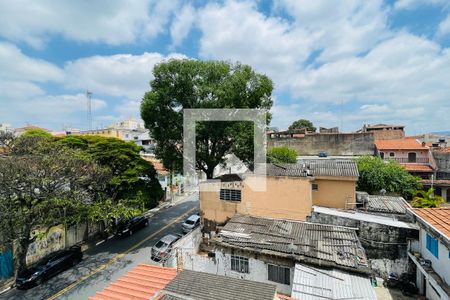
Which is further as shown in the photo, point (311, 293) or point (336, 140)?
point (336, 140)

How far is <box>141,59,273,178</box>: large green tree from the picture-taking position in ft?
52.9

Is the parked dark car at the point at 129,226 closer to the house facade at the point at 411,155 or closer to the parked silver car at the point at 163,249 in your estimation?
the parked silver car at the point at 163,249

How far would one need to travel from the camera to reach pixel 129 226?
18516mm

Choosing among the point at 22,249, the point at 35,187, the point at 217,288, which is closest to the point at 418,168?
the point at 217,288

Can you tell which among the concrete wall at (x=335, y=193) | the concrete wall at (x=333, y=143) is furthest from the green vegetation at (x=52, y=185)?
the concrete wall at (x=333, y=143)

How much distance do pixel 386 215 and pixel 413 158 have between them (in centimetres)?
1790

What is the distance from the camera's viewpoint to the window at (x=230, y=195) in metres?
15.1

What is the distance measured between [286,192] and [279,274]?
4.67 metres

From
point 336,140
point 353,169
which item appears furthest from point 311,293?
point 336,140

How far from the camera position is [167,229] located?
766 inches

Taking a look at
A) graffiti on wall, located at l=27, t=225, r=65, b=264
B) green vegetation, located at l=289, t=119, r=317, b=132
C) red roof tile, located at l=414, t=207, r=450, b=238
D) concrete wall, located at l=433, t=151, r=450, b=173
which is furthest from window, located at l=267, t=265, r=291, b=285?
green vegetation, located at l=289, t=119, r=317, b=132

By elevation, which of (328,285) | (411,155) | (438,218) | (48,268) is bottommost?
(48,268)

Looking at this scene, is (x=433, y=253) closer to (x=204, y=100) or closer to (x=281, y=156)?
(x=204, y=100)

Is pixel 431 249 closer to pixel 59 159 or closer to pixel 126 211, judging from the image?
pixel 126 211
